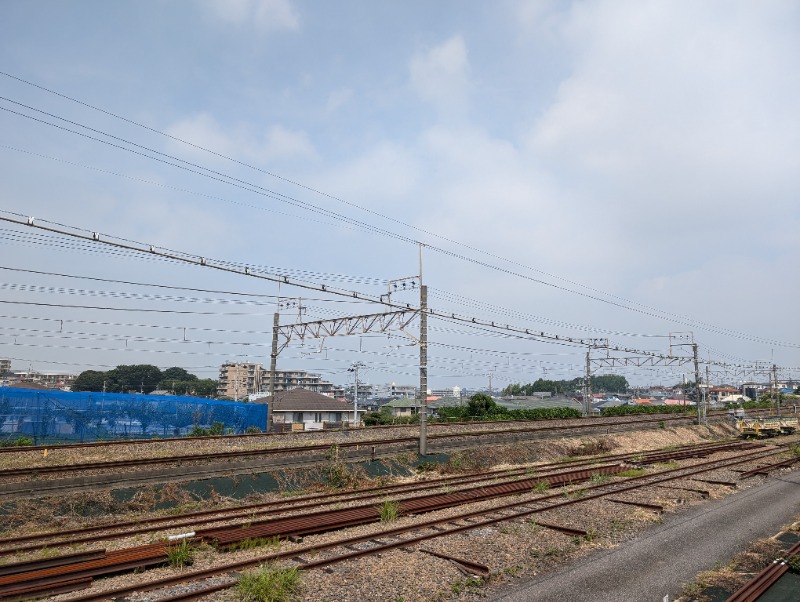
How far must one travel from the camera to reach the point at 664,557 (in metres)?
10.4

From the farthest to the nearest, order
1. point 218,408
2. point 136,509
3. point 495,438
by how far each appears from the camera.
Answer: point 218,408, point 495,438, point 136,509

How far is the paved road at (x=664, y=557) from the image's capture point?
850 centimetres

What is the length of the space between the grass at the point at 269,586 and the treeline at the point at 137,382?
134722 mm

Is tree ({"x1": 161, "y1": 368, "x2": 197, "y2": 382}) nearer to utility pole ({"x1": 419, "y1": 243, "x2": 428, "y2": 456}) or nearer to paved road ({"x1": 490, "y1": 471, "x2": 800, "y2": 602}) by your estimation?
utility pole ({"x1": 419, "y1": 243, "x2": 428, "y2": 456})

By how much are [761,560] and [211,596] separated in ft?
32.3

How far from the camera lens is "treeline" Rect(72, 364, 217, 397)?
5315 inches

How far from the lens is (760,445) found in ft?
108

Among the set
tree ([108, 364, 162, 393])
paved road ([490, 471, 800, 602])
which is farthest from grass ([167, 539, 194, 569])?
tree ([108, 364, 162, 393])

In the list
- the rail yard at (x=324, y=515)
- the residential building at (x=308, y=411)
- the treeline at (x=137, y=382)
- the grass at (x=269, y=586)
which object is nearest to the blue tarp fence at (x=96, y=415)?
the rail yard at (x=324, y=515)

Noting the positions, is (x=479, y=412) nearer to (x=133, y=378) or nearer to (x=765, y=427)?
(x=765, y=427)

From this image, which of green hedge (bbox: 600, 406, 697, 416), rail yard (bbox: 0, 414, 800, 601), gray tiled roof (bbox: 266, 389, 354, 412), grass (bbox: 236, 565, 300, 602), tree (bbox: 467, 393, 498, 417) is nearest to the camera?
grass (bbox: 236, 565, 300, 602)

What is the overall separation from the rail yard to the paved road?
525mm

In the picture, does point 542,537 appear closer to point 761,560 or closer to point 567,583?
point 567,583

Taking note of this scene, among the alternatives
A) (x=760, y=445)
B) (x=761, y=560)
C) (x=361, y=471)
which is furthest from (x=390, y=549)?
(x=760, y=445)
